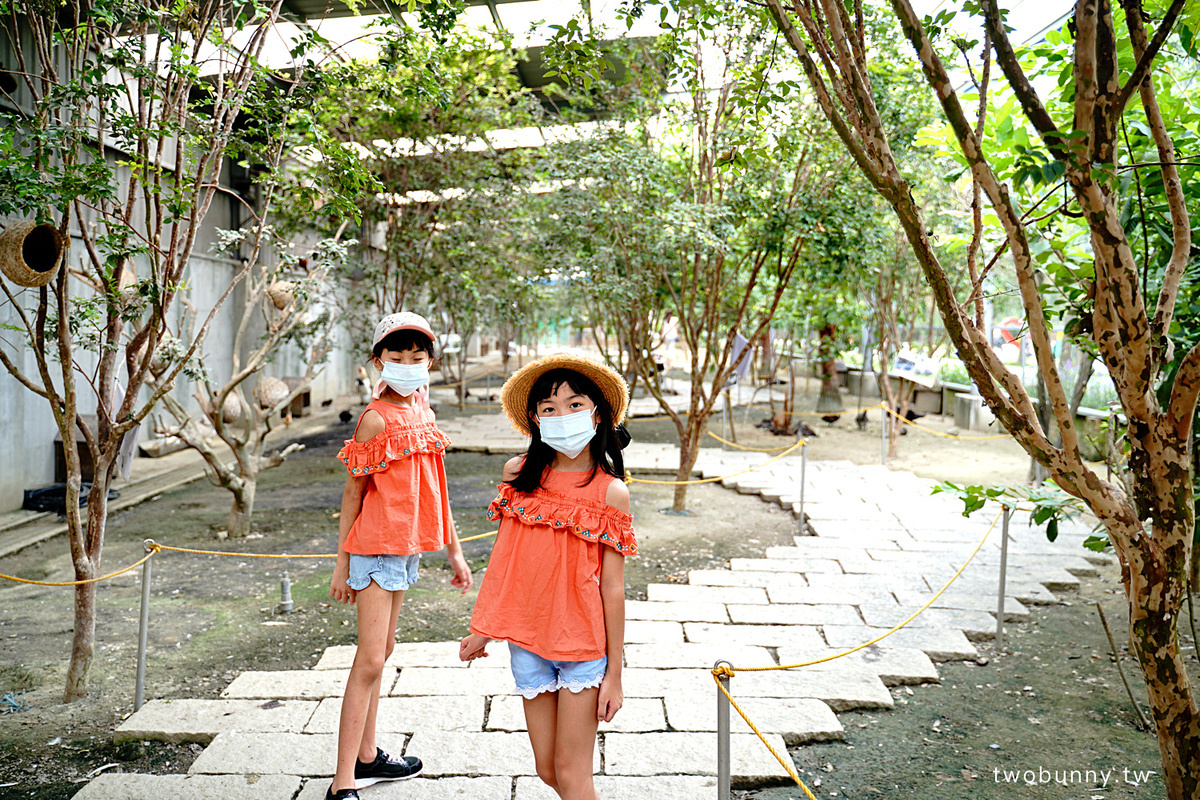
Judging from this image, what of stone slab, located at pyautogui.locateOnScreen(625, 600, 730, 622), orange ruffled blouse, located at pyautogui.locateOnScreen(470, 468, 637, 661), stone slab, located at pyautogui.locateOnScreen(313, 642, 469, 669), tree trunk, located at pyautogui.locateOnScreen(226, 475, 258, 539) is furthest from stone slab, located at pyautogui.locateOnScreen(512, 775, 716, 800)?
tree trunk, located at pyautogui.locateOnScreen(226, 475, 258, 539)

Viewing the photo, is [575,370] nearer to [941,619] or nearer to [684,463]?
[941,619]

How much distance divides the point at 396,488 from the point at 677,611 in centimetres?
235

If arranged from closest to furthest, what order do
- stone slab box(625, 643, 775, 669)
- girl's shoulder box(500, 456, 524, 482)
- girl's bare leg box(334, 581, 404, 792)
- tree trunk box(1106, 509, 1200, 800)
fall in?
tree trunk box(1106, 509, 1200, 800) < girl's shoulder box(500, 456, 524, 482) < girl's bare leg box(334, 581, 404, 792) < stone slab box(625, 643, 775, 669)

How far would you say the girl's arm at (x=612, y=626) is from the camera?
199 cm

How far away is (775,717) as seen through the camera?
10.7 feet

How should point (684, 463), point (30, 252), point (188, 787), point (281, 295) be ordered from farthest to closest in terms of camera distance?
point (684, 463)
point (281, 295)
point (30, 252)
point (188, 787)

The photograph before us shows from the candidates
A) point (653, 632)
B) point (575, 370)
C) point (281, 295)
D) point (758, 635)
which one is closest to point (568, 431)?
point (575, 370)

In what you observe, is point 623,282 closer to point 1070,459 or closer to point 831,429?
point 1070,459

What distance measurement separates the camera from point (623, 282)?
725cm

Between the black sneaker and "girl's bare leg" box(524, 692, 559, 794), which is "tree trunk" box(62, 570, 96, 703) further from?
"girl's bare leg" box(524, 692, 559, 794)

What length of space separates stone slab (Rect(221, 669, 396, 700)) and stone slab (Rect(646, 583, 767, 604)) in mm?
1757

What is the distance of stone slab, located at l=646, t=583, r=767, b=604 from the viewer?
4.70 m

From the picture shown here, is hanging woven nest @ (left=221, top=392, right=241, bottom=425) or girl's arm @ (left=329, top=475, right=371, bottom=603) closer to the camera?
girl's arm @ (left=329, top=475, right=371, bottom=603)

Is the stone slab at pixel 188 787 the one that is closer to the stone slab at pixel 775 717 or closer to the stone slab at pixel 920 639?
the stone slab at pixel 775 717
